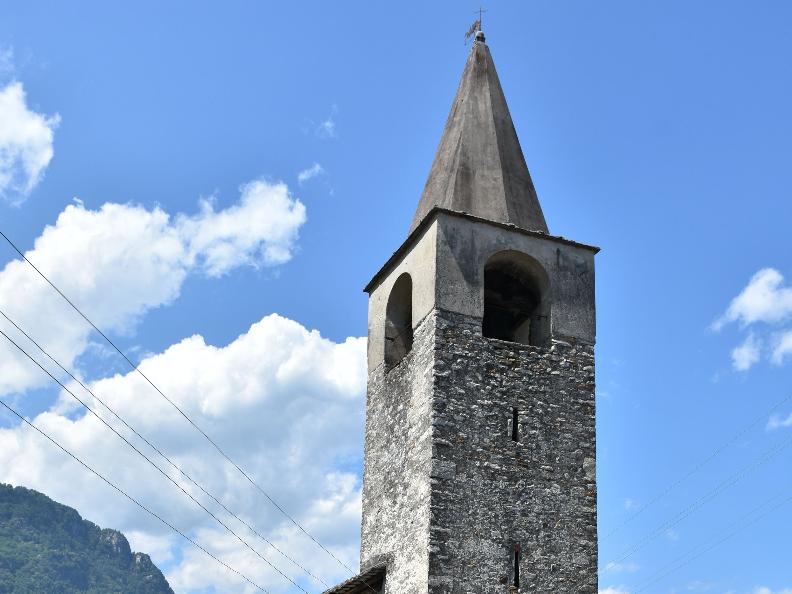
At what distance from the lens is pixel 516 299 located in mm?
16812

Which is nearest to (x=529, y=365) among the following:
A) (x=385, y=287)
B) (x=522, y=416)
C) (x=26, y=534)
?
(x=522, y=416)

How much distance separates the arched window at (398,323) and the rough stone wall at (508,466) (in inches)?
86.7

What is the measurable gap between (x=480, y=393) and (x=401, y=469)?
1.59 metres

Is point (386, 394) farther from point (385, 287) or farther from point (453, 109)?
point (453, 109)

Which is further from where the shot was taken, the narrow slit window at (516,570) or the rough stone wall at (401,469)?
the rough stone wall at (401,469)

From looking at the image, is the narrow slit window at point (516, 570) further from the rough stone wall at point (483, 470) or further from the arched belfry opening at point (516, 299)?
the arched belfry opening at point (516, 299)

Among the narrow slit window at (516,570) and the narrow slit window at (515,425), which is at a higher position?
the narrow slit window at (515,425)

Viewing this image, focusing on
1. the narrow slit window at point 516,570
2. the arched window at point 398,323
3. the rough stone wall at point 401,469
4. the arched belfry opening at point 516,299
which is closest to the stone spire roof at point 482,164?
the arched belfry opening at point 516,299

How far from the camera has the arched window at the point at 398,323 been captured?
17.3 meters

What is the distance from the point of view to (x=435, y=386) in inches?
583

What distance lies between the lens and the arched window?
1730cm

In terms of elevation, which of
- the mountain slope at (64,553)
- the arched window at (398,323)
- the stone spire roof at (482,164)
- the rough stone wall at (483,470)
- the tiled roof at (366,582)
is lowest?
the tiled roof at (366,582)

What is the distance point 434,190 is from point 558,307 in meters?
2.82

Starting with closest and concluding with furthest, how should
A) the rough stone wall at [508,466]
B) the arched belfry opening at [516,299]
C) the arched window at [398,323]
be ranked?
1. the rough stone wall at [508,466]
2. the arched belfry opening at [516,299]
3. the arched window at [398,323]
